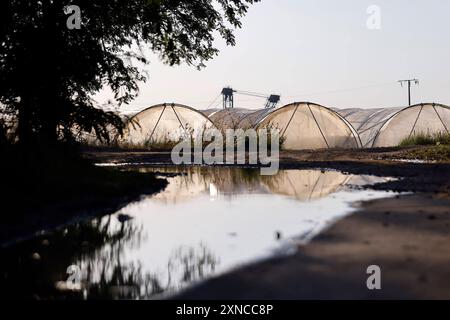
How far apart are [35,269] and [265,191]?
5799 mm

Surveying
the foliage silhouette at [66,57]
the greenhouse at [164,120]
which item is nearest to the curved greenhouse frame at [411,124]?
the greenhouse at [164,120]

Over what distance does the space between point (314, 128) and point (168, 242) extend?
25.8 metres

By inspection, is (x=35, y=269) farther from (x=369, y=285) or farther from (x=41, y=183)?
(x=41, y=183)

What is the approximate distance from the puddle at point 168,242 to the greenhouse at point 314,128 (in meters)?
21.0

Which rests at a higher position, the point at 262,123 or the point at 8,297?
the point at 262,123

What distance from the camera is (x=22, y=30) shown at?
1125 cm

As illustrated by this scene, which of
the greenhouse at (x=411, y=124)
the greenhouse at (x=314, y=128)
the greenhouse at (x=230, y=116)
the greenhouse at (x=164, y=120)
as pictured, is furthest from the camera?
the greenhouse at (x=230, y=116)

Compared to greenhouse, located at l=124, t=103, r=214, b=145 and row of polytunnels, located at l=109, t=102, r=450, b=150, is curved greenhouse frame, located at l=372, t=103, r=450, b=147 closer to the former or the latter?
row of polytunnels, located at l=109, t=102, r=450, b=150

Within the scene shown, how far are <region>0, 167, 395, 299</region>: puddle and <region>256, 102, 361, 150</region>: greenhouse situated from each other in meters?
21.0

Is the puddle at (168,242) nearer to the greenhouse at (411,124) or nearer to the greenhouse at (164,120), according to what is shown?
the greenhouse at (164,120)

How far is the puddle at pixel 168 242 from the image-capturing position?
383 centimetres

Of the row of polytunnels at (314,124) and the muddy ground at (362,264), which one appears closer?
the muddy ground at (362,264)

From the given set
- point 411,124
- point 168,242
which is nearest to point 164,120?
point 411,124

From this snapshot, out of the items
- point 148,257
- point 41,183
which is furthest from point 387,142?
point 148,257
